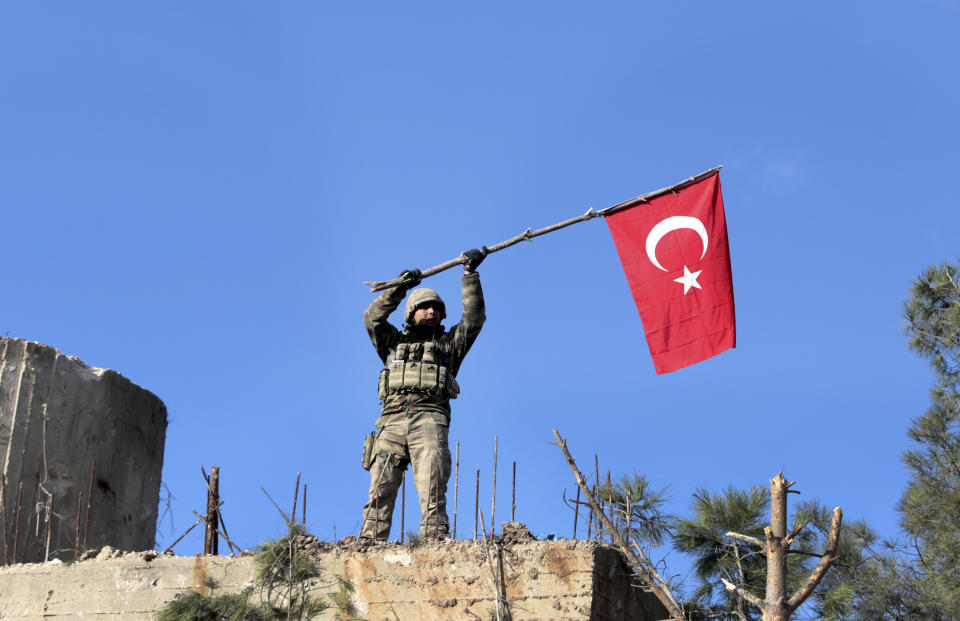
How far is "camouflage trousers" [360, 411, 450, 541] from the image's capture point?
1001 centimetres

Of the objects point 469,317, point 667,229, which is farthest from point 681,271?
point 469,317

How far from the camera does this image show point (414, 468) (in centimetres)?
1022

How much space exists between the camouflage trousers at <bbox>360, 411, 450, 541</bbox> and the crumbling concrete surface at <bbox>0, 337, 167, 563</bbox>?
2.86 meters

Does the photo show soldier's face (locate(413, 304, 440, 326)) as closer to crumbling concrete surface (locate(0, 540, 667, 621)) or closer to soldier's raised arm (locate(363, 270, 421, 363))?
soldier's raised arm (locate(363, 270, 421, 363))

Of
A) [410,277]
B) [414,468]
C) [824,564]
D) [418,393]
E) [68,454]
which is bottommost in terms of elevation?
[824,564]

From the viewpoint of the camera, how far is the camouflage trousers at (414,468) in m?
10.0

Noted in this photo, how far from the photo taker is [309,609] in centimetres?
948

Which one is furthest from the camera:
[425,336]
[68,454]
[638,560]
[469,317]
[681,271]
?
[68,454]

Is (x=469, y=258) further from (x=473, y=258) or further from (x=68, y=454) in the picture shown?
(x=68, y=454)

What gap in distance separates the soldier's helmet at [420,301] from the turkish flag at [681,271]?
172cm

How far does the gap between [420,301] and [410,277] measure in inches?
9.9

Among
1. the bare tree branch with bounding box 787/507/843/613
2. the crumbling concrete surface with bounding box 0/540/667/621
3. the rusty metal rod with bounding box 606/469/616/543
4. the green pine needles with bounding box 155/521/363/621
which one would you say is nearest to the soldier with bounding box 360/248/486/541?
the crumbling concrete surface with bounding box 0/540/667/621

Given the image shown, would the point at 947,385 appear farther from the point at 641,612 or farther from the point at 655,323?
the point at 641,612

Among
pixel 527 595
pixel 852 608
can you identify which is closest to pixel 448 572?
pixel 527 595
